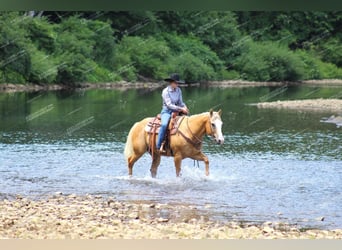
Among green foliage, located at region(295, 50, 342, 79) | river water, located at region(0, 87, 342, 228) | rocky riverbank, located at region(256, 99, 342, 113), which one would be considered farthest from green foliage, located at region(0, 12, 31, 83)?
green foliage, located at region(295, 50, 342, 79)

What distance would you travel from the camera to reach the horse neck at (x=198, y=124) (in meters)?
13.1

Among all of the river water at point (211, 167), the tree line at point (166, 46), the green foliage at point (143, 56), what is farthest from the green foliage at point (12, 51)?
the river water at point (211, 167)

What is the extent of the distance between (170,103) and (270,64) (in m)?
50.3

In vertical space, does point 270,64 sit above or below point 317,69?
above

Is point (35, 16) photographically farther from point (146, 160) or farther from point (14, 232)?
point (14, 232)

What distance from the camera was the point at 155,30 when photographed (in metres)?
56.8

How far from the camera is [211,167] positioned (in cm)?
1548

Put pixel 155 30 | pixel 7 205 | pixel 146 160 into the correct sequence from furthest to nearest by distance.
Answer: pixel 155 30, pixel 146 160, pixel 7 205

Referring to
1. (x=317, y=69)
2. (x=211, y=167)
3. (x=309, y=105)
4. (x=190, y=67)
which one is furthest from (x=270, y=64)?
(x=211, y=167)

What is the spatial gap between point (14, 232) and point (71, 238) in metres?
0.64

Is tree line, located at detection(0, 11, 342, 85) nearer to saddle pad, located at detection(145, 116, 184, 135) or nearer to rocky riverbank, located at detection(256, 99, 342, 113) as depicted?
rocky riverbank, located at detection(256, 99, 342, 113)

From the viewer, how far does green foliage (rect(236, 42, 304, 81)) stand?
60281 millimetres

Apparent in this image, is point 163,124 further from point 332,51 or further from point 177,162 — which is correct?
point 332,51

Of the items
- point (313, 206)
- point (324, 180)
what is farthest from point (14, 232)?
point (324, 180)
